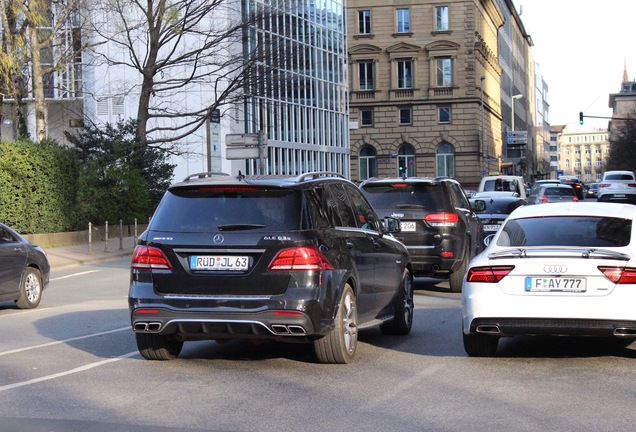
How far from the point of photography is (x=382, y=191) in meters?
16.2

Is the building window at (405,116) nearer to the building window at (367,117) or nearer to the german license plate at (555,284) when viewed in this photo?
the building window at (367,117)

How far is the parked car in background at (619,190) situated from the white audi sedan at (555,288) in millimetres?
49095

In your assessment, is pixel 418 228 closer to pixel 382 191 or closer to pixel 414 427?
pixel 382 191

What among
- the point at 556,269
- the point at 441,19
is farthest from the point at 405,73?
→ the point at 556,269

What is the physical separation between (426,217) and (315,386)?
8.04m

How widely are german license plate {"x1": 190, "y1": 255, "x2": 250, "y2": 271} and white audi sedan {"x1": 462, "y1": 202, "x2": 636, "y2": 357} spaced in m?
2.06

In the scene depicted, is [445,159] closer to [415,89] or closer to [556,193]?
[415,89]

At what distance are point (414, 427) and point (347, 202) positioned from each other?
3780 millimetres

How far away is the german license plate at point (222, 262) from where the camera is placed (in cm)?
866

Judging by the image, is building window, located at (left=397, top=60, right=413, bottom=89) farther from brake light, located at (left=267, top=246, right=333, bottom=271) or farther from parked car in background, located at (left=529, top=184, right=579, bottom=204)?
brake light, located at (left=267, top=246, right=333, bottom=271)

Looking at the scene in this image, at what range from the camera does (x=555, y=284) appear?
8.89m

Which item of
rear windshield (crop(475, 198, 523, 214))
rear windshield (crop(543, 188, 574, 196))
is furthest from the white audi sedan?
rear windshield (crop(543, 188, 574, 196))

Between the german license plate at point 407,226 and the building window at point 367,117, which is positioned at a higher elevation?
the building window at point 367,117

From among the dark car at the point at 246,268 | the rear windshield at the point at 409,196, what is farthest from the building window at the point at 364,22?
the dark car at the point at 246,268
